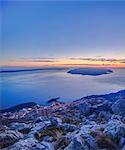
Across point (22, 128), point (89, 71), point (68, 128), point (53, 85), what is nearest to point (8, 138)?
point (22, 128)

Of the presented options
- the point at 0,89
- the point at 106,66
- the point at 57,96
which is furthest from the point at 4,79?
the point at 106,66

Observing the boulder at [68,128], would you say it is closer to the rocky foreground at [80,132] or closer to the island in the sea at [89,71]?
the rocky foreground at [80,132]

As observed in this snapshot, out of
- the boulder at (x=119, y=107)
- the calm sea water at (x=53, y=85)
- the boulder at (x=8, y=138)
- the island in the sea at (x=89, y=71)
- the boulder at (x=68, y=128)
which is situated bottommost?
the boulder at (x=8, y=138)

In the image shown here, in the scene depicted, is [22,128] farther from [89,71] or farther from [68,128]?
[89,71]

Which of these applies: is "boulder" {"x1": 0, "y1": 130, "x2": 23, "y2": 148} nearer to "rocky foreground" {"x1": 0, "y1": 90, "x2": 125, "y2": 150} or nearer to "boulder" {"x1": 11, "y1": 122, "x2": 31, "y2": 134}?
"rocky foreground" {"x1": 0, "y1": 90, "x2": 125, "y2": 150}

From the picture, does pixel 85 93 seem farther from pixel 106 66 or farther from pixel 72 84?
pixel 106 66

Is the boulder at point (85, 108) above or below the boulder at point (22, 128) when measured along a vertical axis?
above

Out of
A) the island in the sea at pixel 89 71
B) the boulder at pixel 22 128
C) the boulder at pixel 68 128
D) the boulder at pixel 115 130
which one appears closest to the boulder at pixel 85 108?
the island in the sea at pixel 89 71

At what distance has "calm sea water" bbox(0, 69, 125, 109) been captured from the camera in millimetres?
5160

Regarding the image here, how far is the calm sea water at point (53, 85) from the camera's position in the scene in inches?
203

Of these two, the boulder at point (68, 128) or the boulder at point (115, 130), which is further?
the boulder at point (68, 128)

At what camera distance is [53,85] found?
209 inches

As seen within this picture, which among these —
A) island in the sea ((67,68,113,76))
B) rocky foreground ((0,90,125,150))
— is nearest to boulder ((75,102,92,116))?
rocky foreground ((0,90,125,150))

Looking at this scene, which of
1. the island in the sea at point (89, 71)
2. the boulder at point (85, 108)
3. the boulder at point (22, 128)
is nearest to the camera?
the boulder at point (22, 128)
